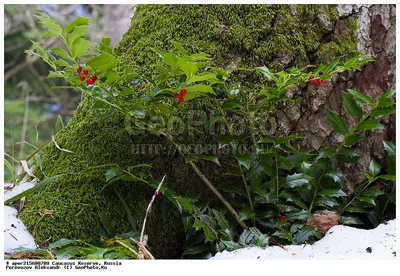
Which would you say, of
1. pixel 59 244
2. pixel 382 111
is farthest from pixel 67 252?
pixel 382 111

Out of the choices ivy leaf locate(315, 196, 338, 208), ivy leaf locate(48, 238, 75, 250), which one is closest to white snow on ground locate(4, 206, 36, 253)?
ivy leaf locate(48, 238, 75, 250)

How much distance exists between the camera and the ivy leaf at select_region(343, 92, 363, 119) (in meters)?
1.40

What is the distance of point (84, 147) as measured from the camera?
1455 mm

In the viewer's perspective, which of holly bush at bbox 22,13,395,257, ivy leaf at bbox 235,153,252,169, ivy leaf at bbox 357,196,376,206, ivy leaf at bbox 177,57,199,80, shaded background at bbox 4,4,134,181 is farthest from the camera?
shaded background at bbox 4,4,134,181

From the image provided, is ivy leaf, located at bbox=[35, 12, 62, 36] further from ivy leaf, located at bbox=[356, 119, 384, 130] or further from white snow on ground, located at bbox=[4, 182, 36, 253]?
ivy leaf, located at bbox=[356, 119, 384, 130]

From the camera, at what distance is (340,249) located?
1.20 m

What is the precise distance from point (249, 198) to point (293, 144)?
295mm

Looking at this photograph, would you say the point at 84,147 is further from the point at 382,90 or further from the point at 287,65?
the point at 382,90

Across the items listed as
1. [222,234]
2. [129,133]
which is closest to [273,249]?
[222,234]

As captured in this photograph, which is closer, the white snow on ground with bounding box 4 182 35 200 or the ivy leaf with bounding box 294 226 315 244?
the ivy leaf with bounding box 294 226 315 244

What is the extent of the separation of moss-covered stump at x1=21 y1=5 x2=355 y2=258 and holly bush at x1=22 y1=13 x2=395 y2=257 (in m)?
0.06

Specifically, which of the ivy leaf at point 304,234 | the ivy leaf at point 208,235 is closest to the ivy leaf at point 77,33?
the ivy leaf at point 208,235

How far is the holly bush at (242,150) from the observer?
1.20m

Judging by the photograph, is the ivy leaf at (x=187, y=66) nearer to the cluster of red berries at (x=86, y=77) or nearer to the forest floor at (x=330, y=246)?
the cluster of red berries at (x=86, y=77)
